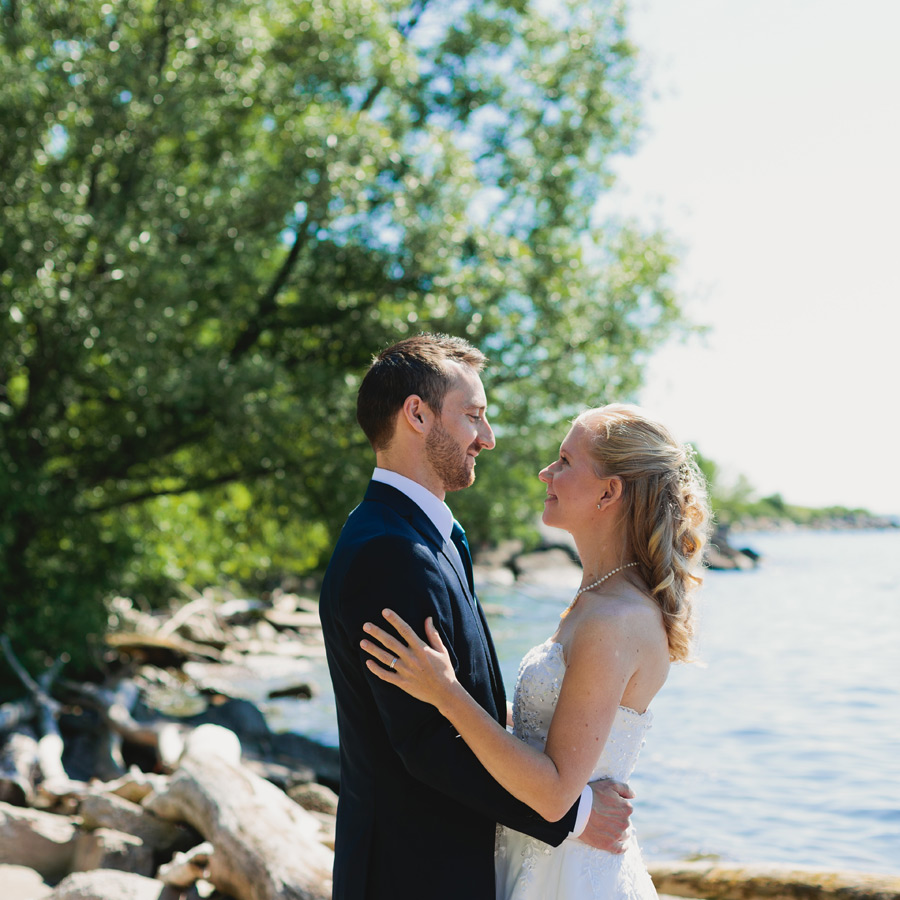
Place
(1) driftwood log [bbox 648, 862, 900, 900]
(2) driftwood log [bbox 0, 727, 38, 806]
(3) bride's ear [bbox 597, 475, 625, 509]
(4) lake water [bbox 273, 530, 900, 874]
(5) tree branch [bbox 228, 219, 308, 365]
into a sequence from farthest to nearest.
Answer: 1. (5) tree branch [bbox 228, 219, 308, 365]
2. (4) lake water [bbox 273, 530, 900, 874]
3. (2) driftwood log [bbox 0, 727, 38, 806]
4. (1) driftwood log [bbox 648, 862, 900, 900]
5. (3) bride's ear [bbox 597, 475, 625, 509]

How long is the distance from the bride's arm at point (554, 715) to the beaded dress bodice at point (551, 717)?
0.22m

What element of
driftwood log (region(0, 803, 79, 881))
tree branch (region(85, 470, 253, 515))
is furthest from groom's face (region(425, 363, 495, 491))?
tree branch (region(85, 470, 253, 515))

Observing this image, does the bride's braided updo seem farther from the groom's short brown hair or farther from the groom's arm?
the groom's arm

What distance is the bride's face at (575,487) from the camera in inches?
133

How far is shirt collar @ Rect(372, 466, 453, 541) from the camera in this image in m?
3.12

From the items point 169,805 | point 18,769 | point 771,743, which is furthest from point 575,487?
point 771,743

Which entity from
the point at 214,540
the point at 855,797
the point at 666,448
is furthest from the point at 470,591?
the point at 214,540

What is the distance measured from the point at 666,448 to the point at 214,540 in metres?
19.5

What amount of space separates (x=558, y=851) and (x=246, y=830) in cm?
327

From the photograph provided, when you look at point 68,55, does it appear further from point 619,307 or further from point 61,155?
point 619,307

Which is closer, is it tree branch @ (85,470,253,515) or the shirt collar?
the shirt collar

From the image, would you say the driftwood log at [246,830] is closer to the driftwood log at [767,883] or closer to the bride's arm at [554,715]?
the driftwood log at [767,883]

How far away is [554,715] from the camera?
2977 millimetres

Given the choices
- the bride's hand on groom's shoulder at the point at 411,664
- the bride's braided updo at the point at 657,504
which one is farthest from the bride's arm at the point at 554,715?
the bride's braided updo at the point at 657,504
